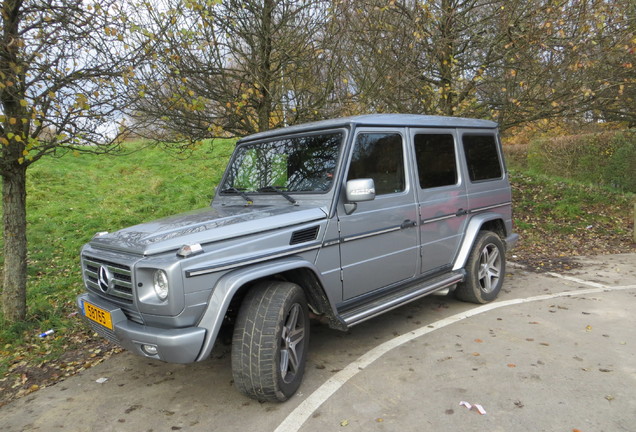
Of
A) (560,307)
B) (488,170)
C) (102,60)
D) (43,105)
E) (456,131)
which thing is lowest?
(560,307)

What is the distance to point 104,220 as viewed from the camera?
29.7 feet

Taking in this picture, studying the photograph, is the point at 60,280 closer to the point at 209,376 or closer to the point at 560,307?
the point at 209,376

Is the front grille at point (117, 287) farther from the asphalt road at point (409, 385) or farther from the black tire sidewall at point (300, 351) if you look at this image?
the black tire sidewall at point (300, 351)

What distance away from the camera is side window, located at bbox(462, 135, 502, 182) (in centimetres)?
500

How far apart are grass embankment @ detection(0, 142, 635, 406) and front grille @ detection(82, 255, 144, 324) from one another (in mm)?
1292

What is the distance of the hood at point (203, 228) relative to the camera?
2.88 metres

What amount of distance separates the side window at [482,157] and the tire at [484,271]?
708 mm

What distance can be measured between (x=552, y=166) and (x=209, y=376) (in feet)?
53.4

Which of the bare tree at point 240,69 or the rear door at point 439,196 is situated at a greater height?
the bare tree at point 240,69

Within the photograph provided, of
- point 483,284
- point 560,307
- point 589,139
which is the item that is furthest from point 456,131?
point 589,139

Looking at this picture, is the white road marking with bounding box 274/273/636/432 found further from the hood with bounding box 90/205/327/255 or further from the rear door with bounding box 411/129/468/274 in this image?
the hood with bounding box 90/205/327/255

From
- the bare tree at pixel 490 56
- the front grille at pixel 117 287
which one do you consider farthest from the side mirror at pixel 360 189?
the bare tree at pixel 490 56

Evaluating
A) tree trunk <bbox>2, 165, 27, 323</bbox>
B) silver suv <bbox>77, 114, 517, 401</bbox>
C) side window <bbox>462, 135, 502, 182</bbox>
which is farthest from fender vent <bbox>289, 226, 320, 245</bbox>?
tree trunk <bbox>2, 165, 27, 323</bbox>

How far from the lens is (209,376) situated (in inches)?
143
